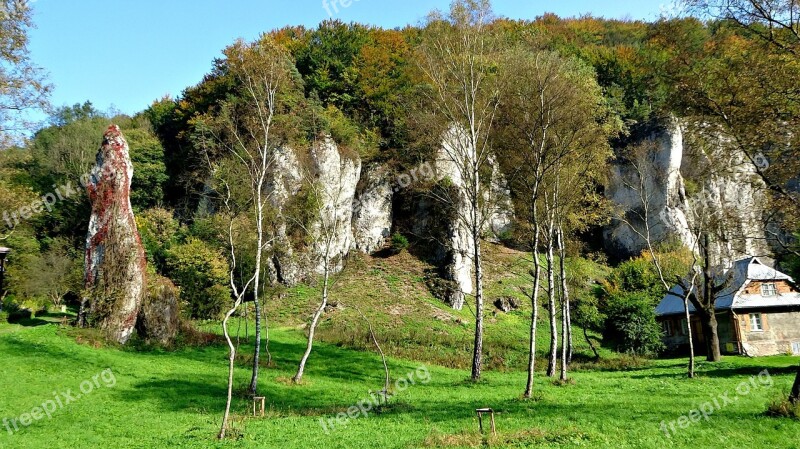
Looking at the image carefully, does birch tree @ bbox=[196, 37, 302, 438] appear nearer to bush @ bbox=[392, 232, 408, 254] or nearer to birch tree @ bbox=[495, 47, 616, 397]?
birch tree @ bbox=[495, 47, 616, 397]

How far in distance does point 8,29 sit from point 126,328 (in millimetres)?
14883

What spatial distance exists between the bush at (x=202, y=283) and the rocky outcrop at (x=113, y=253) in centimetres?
667

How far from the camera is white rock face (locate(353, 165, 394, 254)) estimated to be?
44656mm

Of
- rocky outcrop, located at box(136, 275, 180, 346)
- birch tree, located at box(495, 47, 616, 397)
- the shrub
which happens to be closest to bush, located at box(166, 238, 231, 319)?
rocky outcrop, located at box(136, 275, 180, 346)

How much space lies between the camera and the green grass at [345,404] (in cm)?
1158

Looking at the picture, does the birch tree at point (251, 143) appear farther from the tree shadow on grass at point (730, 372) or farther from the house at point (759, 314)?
the house at point (759, 314)

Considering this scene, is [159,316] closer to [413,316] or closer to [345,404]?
[345,404]

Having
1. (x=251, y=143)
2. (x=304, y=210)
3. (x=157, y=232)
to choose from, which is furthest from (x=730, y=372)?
(x=157, y=232)

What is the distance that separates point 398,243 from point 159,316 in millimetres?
21883

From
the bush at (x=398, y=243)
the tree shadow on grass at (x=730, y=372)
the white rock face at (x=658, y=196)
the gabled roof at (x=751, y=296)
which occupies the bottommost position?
the tree shadow on grass at (x=730, y=372)

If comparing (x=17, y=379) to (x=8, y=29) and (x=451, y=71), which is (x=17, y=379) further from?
(x=451, y=71)

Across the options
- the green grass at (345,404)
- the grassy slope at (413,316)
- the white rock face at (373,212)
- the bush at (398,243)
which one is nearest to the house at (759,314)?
the green grass at (345,404)

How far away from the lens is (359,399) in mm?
18469

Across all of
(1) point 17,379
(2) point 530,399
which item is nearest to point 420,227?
(2) point 530,399
